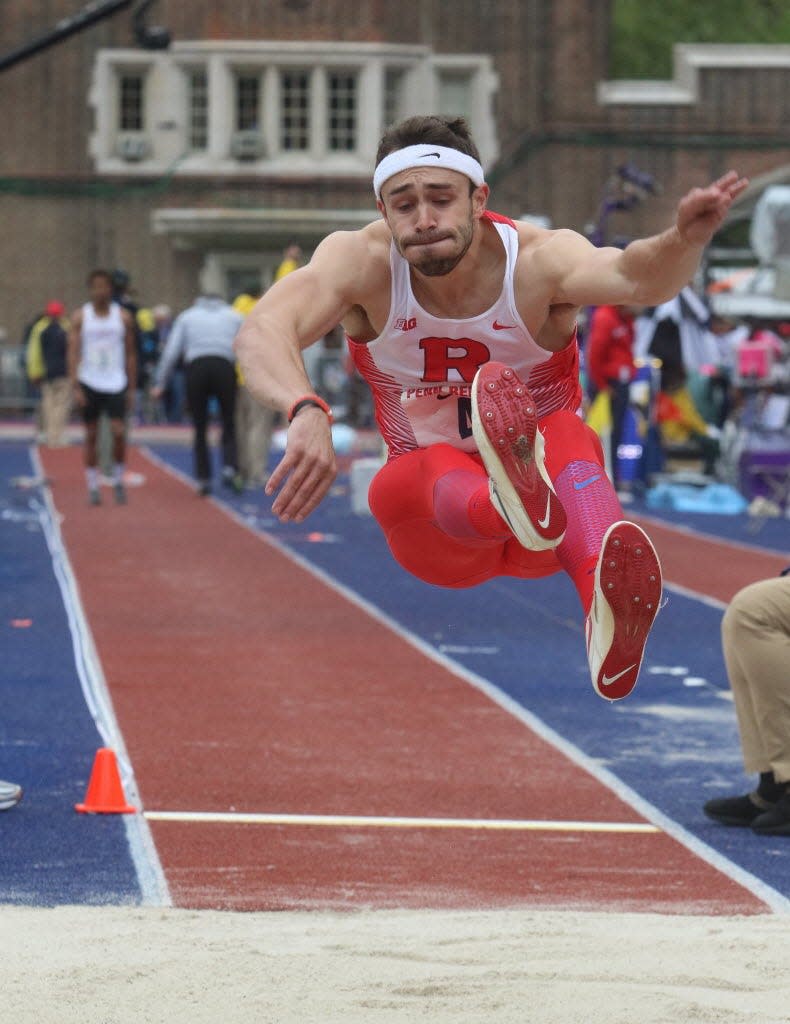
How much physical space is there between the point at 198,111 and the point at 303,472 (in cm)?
3363

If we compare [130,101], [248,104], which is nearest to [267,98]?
[248,104]

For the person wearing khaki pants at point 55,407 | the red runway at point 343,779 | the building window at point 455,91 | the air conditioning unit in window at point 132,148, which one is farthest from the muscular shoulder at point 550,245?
the building window at point 455,91

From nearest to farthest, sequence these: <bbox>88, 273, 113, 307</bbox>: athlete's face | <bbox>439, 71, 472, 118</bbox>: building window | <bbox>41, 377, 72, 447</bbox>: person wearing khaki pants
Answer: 1. <bbox>88, 273, 113, 307</bbox>: athlete's face
2. <bbox>41, 377, 72, 447</bbox>: person wearing khaki pants
3. <bbox>439, 71, 472, 118</bbox>: building window

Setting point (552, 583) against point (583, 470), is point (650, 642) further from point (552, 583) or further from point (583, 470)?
point (583, 470)

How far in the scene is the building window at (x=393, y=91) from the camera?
1470 inches

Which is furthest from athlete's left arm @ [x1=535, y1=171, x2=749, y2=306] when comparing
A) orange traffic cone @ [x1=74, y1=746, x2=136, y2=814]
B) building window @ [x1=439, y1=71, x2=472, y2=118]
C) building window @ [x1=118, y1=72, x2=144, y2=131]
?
building window @ [x1=118, y1=72, x2=144, y2=131]

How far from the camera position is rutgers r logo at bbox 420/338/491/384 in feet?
19.0

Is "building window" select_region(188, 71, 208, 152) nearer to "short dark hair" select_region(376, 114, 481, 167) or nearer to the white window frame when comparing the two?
the white window frame

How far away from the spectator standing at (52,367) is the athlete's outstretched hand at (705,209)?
2231cm

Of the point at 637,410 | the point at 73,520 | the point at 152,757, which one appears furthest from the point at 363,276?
the point at 637,410

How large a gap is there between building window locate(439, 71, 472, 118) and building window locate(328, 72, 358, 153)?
1570 millimetres

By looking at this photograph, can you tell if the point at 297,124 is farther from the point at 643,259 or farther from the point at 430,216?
the point at 643,259

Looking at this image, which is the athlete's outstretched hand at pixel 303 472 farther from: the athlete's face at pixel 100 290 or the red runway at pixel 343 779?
the athlete's face at pixel 100 290

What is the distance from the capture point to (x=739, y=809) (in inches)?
291
